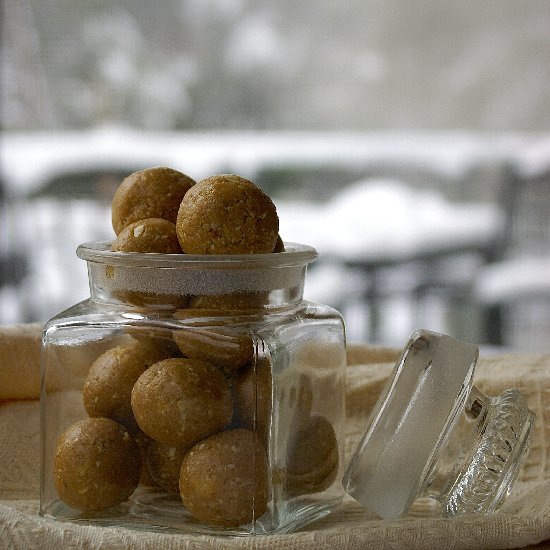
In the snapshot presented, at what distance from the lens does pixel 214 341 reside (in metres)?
0.47

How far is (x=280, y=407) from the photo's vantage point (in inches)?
19.4

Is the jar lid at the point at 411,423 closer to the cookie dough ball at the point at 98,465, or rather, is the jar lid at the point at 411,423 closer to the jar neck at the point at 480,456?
the jar neck at the point at 480,456

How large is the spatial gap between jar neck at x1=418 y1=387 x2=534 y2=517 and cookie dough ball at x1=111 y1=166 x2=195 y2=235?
0.73 ft

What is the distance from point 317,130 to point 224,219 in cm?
168

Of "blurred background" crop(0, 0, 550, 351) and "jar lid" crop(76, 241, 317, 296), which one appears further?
"blurred background" crop(0, 0, 550, 351)

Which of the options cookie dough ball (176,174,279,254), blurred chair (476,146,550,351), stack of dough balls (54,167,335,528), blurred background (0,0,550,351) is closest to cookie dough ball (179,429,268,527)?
stack of dough balls (54,167,335,528)

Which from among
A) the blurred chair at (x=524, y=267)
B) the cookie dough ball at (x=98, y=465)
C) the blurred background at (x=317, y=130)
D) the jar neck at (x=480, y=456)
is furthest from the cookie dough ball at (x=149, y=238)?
the blurred chair at (x=524, y=267)

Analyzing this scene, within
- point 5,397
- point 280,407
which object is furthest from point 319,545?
point 5,397

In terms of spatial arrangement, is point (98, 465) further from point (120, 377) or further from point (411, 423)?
point (411, 423)

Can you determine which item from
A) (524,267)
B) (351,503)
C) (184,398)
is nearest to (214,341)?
(184,398)

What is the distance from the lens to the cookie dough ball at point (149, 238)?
1.62 ft

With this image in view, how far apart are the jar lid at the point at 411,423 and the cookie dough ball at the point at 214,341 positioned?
0.10 meters

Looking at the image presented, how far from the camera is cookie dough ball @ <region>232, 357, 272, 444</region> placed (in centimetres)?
47

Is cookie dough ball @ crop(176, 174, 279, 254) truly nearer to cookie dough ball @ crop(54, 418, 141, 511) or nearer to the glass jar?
→ the glass jar
